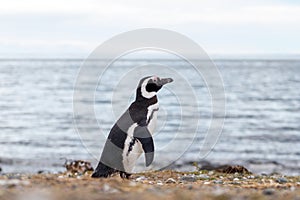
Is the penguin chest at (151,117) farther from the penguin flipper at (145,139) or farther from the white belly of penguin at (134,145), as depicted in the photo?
the penguin flipper at (145,139)

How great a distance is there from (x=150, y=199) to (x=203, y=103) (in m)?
48.7

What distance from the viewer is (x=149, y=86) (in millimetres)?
11289

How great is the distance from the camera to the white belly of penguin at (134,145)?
1072cm

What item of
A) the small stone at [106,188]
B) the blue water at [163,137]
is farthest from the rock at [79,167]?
the small stone at [106,188]

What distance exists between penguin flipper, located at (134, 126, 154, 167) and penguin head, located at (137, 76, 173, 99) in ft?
2.14

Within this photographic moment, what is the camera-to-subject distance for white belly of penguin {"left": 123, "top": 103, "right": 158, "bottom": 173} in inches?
422

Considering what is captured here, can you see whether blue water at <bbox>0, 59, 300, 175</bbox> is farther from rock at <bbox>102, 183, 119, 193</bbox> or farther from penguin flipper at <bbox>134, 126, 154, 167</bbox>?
rock at <bbox>102, 183, 119, 193</bbox>

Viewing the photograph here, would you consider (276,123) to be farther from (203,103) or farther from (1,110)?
(1,110)

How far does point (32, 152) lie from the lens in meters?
28.1

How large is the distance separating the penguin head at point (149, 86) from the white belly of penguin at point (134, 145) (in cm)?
23

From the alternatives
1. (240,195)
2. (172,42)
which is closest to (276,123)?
(172,42)

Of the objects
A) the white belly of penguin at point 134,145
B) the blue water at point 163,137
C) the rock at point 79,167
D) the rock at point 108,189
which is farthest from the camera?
the blue water at point 163,137

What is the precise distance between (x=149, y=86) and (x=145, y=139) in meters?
1.01

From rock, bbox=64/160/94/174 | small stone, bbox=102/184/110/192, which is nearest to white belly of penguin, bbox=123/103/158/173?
small stone, bbox=102/184/110/192
